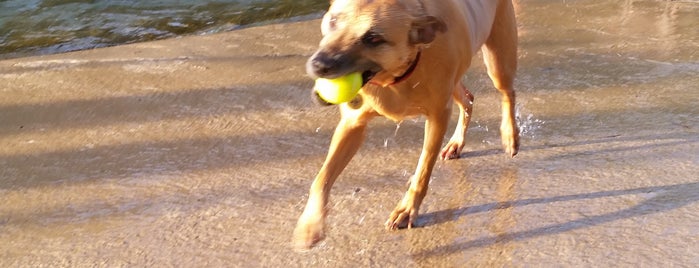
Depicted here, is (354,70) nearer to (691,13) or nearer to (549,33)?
(549,33)

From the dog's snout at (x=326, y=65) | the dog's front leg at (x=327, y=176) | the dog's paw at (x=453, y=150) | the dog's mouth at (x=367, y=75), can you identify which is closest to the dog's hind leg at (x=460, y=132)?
the dog's paw at (x=453, y=150)

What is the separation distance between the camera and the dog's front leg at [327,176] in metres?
3.21

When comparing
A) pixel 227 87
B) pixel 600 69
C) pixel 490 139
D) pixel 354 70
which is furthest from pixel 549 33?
pixel 354 70

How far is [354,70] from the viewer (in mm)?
2836

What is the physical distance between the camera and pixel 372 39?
290 cm

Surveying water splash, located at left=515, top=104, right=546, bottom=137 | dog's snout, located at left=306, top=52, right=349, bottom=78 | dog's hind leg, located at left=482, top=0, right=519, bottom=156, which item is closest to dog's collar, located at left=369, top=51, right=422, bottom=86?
dog's snout, located at left=306, top=52, right=349, bottom=78

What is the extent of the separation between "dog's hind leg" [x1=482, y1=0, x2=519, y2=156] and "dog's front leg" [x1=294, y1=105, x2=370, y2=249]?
98 cm

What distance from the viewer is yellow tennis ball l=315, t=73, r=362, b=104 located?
281cm

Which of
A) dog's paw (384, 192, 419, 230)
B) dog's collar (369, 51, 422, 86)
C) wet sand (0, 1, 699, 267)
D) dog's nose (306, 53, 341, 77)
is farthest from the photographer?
dog's paw (384, 192, 419, 230)

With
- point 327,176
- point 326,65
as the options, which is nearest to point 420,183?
point 327,176

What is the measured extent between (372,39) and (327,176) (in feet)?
2.27

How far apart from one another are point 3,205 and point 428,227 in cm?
189

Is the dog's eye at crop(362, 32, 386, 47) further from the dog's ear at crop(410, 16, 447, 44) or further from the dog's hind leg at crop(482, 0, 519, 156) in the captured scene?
the dog's hind leg at crop(482, 0, 519, 156)

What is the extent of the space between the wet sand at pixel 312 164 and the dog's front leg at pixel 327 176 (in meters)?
0.15
